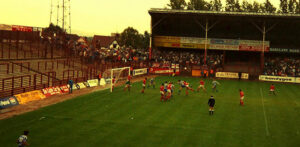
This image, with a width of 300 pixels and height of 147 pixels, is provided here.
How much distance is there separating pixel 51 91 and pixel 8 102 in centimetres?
700

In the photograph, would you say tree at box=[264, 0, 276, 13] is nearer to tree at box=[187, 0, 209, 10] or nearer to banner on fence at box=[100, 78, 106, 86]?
tree at box=[187, 0, 209, 10]

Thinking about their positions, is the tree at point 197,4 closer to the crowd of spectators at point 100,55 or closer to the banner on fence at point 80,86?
the crowd of spectators at point 100,55

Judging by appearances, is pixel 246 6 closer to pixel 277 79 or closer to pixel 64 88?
pixel 277 79

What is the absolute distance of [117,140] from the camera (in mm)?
19047

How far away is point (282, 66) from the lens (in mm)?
62094

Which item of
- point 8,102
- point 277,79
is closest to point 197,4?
point 277,79

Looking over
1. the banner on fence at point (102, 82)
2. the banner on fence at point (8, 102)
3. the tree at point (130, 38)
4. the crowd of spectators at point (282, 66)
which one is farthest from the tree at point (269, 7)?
the banner on fence at point (8, 102)

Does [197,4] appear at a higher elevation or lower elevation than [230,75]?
higher

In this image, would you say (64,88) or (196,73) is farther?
(196,73)

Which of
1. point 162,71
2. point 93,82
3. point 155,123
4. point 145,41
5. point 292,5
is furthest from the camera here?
point 145,41

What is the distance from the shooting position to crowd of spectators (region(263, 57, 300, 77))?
58125mm

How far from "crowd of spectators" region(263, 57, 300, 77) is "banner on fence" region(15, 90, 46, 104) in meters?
39.7

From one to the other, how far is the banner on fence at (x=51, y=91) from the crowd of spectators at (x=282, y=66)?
37.0m

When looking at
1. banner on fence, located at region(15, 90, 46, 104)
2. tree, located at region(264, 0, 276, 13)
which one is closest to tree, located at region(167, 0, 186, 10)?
tree, located at region(264, 0, 276, 13)
